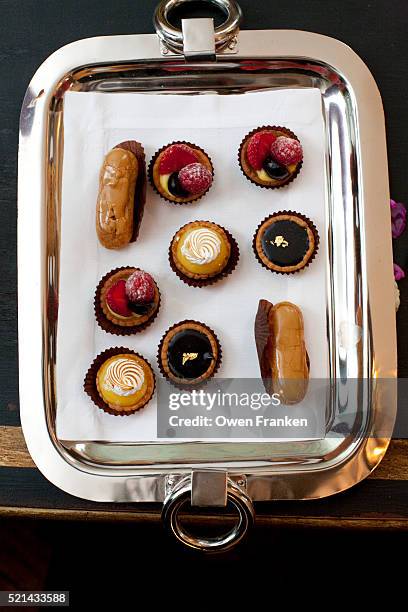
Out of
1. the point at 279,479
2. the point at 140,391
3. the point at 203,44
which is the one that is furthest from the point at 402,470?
the point at 203,44

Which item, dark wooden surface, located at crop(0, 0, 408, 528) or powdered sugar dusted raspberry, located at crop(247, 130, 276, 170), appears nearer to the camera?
dark wooden surface, located at crop(0, 0, 408, 528)

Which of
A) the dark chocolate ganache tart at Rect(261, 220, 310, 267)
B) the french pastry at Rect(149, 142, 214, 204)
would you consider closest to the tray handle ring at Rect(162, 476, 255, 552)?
the dark chocolate ganache tart at Rect(261, 220, 310, 267)

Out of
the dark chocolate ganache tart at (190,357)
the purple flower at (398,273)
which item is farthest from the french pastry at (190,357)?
the purple flower at (398,273)

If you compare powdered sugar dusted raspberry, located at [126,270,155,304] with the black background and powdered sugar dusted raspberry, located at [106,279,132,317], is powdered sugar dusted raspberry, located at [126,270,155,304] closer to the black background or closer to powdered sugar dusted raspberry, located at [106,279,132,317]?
powdered sugar dusted raspberry, located at [106,279,132,317]

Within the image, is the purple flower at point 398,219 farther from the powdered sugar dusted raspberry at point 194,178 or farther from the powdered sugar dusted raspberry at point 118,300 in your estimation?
the powdered sugar dusted raspberry at point 118,300

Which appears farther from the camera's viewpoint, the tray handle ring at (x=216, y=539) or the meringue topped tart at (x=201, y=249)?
the meringue topped tart at (x=201, y=249)

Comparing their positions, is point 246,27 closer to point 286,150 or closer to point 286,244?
point 286,150
